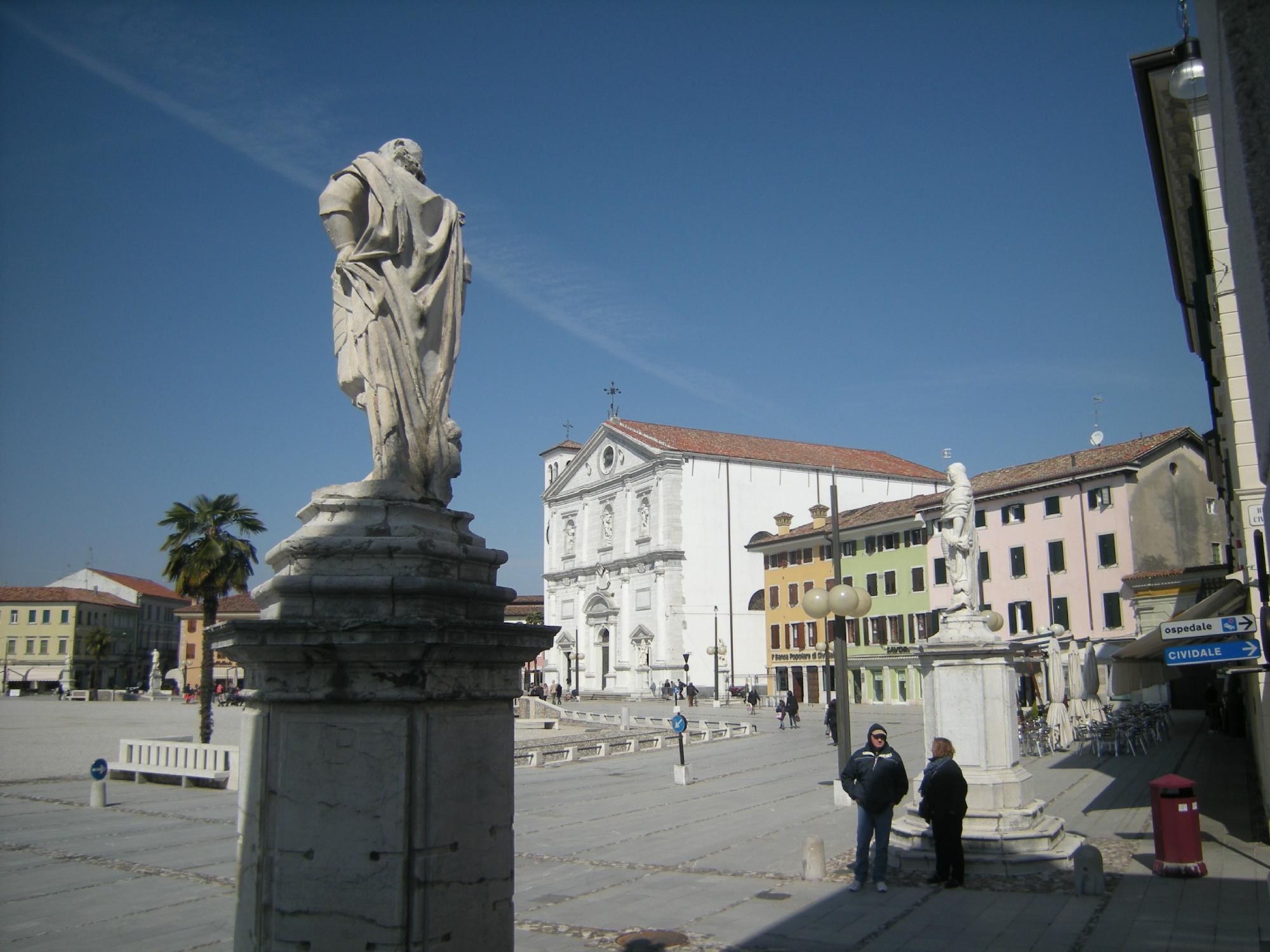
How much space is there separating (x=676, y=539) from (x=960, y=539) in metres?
59.1

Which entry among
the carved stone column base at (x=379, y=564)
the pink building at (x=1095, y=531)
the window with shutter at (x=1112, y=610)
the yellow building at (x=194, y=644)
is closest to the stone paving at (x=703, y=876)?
the carved stone column base at (x=379, y=564)

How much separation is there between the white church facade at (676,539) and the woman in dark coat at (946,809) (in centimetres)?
5446

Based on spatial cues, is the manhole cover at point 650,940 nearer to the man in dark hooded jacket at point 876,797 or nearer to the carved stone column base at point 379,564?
the man in dark hooded jacket at point 876,797

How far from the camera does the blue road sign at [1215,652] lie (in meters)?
9.23

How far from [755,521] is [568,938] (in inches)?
2605

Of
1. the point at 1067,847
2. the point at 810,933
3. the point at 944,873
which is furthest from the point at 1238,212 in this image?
the point at 1067,847

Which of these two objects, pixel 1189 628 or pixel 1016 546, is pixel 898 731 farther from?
pixel 1189 628

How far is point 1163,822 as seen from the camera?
10.4 meters

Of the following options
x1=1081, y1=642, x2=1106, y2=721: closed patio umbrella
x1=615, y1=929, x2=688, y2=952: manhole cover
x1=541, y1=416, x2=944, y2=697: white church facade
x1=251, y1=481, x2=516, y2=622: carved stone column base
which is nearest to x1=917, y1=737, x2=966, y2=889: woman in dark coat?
x1=615, y1=929, x2=688, y2=952: manhole cover

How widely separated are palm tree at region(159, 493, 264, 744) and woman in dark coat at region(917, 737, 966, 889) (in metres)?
24.6

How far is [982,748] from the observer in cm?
1123

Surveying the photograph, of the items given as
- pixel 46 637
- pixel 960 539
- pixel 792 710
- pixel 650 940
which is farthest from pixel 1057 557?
pixel 46 637

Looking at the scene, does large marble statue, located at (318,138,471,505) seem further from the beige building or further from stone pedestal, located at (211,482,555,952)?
the beige building

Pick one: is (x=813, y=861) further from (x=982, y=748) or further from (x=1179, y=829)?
(x=1179, y=829)
